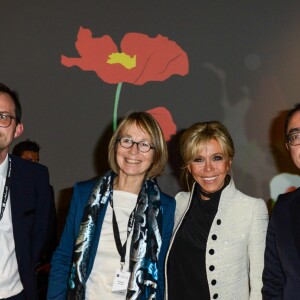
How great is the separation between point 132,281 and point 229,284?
21.2 inches

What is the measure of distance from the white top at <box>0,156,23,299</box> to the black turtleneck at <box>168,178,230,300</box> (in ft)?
2.84

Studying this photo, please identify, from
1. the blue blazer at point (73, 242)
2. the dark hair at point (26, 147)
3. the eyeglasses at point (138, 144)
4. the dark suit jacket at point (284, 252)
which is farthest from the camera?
the dark hair at point (26, 147)

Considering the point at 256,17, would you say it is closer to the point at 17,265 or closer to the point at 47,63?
the point at 47,63

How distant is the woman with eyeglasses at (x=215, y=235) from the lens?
7.20 feet

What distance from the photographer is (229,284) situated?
2203 mm

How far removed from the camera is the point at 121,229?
224 cm

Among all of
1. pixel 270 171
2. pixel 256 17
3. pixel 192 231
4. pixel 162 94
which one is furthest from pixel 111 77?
pixel 192 231

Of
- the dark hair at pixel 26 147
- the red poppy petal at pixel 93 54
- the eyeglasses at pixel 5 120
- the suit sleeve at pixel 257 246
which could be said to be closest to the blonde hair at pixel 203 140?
the suit sleeve at pixel 257 246

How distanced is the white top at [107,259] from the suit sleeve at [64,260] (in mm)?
172

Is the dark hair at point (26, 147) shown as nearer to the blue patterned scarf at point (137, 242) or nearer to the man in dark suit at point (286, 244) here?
the blue patterned scarf at point (137, 242)

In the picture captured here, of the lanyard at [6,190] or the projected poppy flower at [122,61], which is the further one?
the projected poppy flower at [122,61]

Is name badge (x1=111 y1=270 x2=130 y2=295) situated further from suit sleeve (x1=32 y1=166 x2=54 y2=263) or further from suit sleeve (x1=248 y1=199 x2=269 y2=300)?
suit sleeve (x1=248 y1=199 x2=269 y2=300)

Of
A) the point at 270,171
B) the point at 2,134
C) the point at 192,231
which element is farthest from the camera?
the point at 270,171

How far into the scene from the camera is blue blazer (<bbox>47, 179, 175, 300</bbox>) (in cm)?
222
